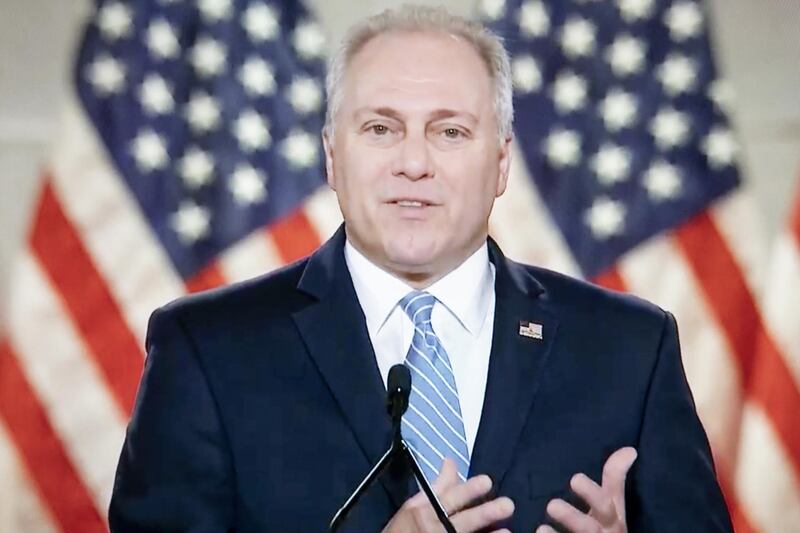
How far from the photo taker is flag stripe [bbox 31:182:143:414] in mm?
2281

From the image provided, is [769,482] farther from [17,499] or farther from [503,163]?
[17,499]

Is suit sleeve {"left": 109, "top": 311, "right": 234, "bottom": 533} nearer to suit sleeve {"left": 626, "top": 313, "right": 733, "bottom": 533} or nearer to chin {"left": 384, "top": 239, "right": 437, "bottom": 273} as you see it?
chin {"left": 384, "top": 239, "right": 437, "bottom": 273}

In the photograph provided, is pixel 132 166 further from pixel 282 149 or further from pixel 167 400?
pixel 167 400

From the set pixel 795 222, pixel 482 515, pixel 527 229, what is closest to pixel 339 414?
pixel 482 515

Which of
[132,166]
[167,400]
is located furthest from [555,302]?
[132,166]

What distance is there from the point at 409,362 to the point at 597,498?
0.40 metres

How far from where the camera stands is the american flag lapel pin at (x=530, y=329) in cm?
180

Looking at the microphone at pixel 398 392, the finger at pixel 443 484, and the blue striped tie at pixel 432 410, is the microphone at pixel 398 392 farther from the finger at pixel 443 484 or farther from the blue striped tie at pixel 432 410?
the blue striped tie at pixel 432 410

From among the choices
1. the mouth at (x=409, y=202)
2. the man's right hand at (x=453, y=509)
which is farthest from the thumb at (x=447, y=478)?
the mouth at (x=409, y=202)

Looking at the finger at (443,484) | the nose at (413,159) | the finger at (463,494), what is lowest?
the finger at (463,494)

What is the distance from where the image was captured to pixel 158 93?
91.3 inches

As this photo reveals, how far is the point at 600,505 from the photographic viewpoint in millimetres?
1518

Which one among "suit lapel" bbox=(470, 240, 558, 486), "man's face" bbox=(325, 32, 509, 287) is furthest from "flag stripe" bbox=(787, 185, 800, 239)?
"man's face" bbox=(325, 32, 509, 287)

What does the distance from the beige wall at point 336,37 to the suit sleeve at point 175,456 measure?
28.6 inches
